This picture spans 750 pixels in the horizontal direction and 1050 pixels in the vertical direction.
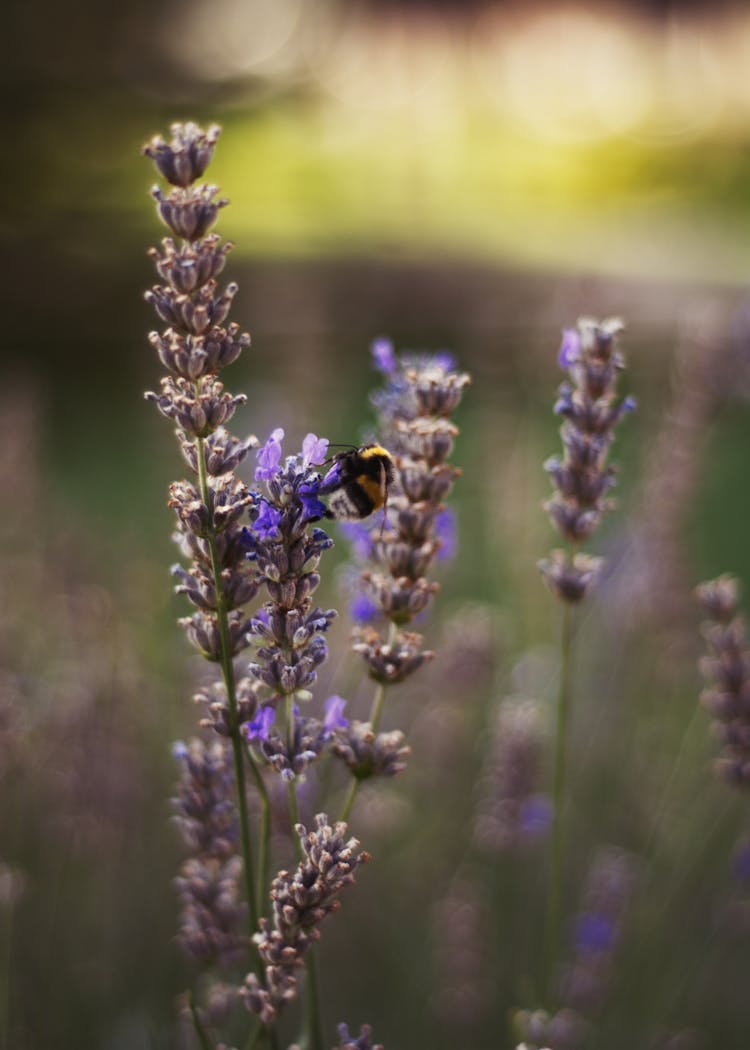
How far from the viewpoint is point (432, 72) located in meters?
11.2

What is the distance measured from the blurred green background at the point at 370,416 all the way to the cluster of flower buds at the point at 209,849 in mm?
394

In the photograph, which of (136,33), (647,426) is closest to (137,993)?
(647,426)

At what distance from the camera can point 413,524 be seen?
108 cm

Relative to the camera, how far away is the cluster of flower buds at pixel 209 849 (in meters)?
1.09

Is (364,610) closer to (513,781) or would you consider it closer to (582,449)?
(582,449)

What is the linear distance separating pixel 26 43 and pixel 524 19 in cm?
527

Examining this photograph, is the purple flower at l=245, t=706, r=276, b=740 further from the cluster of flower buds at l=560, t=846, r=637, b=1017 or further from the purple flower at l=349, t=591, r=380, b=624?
the cluster of flower buds at l=560, t=846, r=637, b=1017

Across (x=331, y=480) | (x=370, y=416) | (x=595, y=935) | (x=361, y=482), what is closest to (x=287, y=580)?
(x=331, y=480)

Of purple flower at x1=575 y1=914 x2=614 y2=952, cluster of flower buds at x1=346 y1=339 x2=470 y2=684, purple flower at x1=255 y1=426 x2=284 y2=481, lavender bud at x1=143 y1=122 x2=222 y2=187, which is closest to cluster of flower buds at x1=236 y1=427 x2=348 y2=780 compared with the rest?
purple flower at x1=255 y1=426 x2=284 y2=481

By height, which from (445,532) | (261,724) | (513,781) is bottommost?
(261,724)

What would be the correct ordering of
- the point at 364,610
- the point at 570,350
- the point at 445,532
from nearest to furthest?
the point at 570,350 → the point at 364,610 → the point at 445,532

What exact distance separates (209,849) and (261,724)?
0.61 feet

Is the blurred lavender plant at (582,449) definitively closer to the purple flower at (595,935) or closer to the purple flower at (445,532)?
the purple flower at (445,532)

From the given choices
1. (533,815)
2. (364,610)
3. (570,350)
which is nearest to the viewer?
(570,350)
